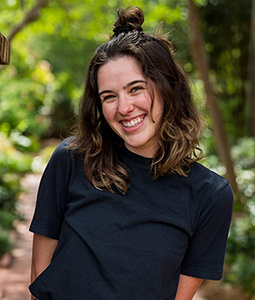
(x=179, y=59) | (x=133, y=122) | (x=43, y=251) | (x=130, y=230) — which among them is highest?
(x=179, y=59)

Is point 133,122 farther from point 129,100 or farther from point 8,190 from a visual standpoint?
point 8,190

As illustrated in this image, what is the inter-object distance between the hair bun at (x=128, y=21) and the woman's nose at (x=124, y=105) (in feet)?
0.99

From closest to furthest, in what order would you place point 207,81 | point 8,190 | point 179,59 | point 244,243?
point 179,59
point 244,243
point 207,81
point 8,190

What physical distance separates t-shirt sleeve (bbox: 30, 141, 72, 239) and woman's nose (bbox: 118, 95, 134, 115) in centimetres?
29

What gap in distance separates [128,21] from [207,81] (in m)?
4.74

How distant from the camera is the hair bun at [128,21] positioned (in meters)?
1.63

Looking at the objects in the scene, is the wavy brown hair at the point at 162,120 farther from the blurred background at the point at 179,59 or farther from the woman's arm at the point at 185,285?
the woman's arm at the point at 185,285

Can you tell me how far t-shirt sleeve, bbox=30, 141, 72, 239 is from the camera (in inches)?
62.6

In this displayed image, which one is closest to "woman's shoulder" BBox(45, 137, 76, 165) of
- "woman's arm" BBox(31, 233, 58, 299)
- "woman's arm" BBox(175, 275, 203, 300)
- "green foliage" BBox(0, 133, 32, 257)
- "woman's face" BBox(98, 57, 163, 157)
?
"woman's face" BBox(98, 57, 163, 157)

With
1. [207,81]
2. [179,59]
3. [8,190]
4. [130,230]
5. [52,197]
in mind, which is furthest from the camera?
[8,190]

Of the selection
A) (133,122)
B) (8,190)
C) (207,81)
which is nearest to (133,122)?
(133,122)

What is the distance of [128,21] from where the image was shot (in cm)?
165

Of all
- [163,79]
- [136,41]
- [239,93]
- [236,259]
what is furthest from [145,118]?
[239,93]

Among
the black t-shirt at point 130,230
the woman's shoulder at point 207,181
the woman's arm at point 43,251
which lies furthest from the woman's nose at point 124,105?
the woman's arm at point 43,251
